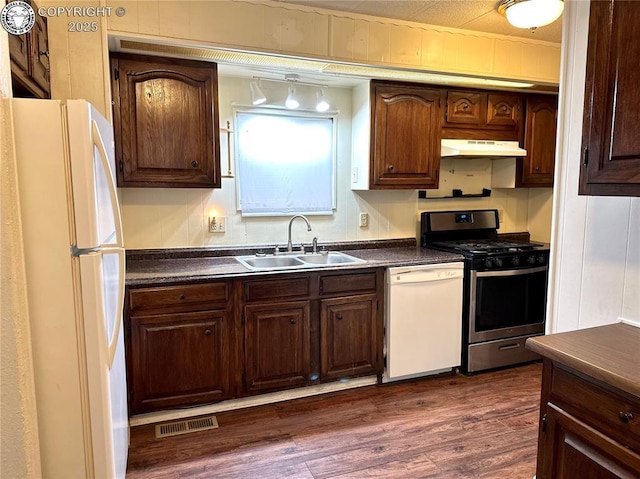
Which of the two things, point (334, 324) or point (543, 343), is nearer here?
point (543, 343)

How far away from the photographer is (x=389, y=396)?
9.53ft

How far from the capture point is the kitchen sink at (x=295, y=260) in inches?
121

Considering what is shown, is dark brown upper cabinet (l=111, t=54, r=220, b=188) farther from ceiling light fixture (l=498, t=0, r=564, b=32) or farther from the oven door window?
the oven door window

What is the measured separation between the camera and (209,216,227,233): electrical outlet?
3.11m

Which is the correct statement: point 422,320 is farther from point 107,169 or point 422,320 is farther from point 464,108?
point 107,169

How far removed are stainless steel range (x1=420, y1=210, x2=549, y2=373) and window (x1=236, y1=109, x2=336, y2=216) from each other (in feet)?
3.22

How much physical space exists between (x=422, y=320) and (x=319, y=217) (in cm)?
112

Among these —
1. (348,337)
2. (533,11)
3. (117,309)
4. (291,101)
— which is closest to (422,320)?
(348,337)

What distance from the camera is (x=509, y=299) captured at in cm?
329

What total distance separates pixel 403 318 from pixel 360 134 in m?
1.42

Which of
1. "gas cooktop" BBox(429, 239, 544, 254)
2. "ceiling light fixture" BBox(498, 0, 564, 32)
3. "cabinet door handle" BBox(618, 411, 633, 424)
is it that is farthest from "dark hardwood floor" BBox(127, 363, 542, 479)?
"ceiling light fixture" BBox(498, 0, 564, 32)

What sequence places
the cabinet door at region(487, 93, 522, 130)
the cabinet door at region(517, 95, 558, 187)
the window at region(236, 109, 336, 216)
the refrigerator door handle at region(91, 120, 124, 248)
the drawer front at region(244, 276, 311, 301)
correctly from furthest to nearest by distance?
the cabinet door at region(517, 95, 558, 187) < the cabinet door at region(487, 93, 522, 130) < the window at region(236, 109, 336, 216) < the drawer front at region(244, 276, 311, 301) < the refrigerator door handle at region(91, 120, 124, 248)

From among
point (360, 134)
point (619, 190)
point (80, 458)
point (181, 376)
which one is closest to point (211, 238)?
point (181, 376)

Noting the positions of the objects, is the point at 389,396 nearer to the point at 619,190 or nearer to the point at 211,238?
the point at 211,238
